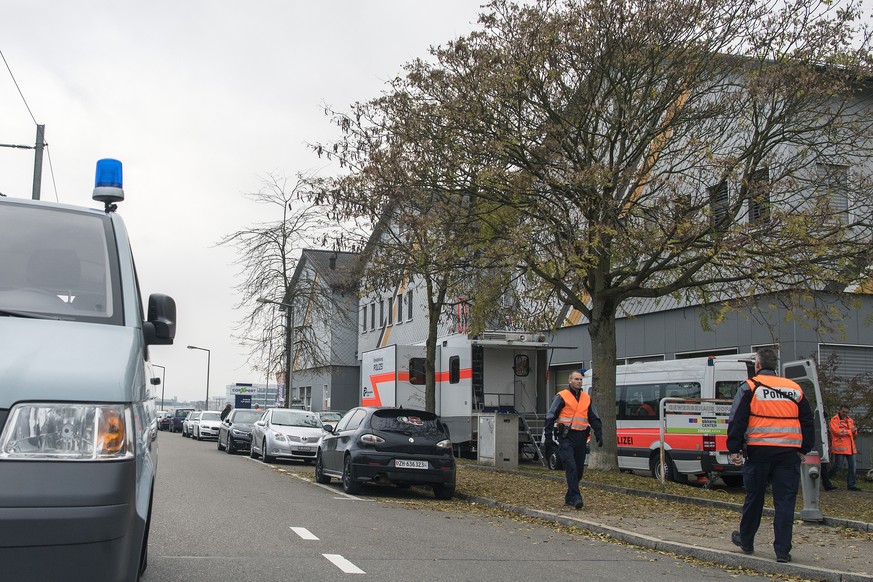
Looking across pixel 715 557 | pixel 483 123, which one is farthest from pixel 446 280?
pixel 715 557

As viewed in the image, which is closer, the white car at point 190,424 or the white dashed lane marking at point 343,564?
the white dashed lane marking at point 343,564

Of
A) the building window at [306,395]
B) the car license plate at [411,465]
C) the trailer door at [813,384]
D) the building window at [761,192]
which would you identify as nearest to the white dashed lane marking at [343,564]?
the trailer door at [813,384]

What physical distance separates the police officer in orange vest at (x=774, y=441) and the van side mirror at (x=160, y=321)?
5.54 metres

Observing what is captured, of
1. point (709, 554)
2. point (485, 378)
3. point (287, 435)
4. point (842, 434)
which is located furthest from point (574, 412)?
point (287, 435)

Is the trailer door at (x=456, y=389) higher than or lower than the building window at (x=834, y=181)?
lower

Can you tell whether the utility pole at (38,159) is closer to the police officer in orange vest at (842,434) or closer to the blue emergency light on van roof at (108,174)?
the blue emergency light on van roof at (108,174)

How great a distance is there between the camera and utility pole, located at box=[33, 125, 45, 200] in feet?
56.9

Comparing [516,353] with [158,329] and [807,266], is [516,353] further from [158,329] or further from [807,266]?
[158,329]

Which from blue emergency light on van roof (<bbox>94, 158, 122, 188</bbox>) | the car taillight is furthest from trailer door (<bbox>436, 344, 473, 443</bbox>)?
blue emergency light on van roof (<bbox>94, 158, 122, 188</bbox>)

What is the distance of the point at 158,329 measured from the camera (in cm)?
470

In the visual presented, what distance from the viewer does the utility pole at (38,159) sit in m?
17.4

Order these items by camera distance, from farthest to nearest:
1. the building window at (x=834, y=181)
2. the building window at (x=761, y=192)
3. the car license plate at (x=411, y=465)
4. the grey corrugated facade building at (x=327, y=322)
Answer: the grey corrugated facade building at (x=327, y=322) < the building window at (x=834, y=181) < the building window at (x=761, y=192) < the car license plate at (x=411, y=465)

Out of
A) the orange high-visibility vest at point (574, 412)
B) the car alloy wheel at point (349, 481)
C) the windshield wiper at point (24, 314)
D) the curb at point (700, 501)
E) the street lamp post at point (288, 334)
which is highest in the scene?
the street lamp post at point (288, 334)

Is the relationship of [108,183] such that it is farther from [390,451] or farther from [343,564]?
[390,451]
